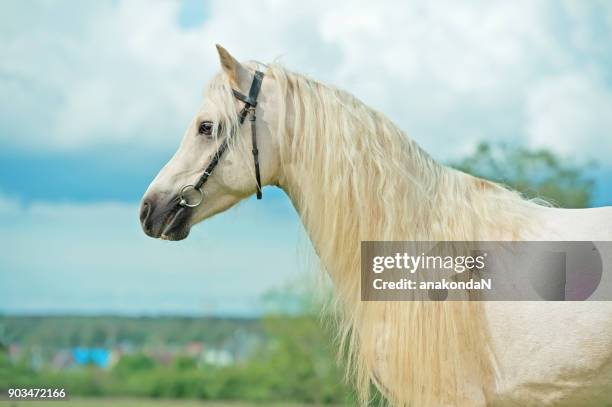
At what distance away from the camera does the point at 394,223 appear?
3.45m

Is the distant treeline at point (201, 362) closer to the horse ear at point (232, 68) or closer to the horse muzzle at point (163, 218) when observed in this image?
the horse muzzle at point (163, 218)

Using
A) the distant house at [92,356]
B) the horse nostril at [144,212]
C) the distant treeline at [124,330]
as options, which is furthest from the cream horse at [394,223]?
the distant house at [92,356]

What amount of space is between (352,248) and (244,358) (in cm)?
1863

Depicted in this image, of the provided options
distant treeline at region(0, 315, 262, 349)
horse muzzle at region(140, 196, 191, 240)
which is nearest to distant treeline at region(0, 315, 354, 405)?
distant treeline at region(0, 315, 262, 349)

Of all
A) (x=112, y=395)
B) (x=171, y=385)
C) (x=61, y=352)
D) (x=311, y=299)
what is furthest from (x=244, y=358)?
(x=311, y=299)

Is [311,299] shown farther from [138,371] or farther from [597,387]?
[138,371]

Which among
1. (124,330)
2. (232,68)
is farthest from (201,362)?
(232,68)

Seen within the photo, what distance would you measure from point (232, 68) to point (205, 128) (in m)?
0.34

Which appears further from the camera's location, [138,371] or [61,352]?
[138,371]

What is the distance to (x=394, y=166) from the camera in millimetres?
3514

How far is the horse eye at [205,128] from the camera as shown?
3.57m

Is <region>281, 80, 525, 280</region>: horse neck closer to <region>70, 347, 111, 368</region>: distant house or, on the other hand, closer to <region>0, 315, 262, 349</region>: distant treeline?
<region>0, 315, 262, 349</region>: distant treeline

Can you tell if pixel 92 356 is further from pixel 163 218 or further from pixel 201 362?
pixel 163 218

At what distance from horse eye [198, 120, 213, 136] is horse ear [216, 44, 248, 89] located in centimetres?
25
